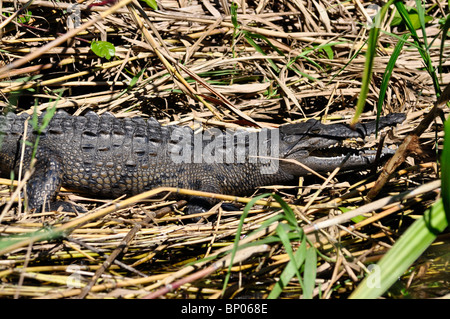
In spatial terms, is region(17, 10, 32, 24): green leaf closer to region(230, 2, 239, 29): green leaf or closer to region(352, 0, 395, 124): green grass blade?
region(230, 2, 239, 29): green leaf

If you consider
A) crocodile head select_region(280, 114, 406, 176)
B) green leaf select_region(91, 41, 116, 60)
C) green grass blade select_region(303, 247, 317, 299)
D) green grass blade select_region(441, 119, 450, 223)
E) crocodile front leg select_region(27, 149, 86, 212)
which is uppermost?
green leaf select_region(91, 41, 116, 60)

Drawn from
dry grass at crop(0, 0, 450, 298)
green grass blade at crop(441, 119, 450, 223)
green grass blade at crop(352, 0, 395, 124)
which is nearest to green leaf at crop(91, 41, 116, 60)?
dry grass at crop(0, 0, 450, 298)

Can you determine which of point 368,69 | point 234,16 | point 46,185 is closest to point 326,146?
point 234,16

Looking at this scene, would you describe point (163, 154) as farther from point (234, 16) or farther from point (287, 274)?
point (287, 274)

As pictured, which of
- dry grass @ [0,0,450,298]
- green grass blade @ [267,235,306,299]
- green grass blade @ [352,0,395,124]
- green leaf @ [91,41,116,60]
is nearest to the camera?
green grass blade @ [352,0,395,124]

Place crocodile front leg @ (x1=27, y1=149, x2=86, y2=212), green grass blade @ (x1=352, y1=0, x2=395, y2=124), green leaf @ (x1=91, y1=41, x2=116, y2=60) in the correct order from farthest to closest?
green leaf @ (x1=91, y1=41, x2=116, y2=60) < crocodile front leg @ (x1=27, y1=149, x2=86, y2=212) < green grass blade @ (x1=352, y1=0, x2=395, y2=124)

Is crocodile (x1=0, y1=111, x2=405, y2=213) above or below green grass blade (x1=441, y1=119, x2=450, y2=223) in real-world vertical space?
above

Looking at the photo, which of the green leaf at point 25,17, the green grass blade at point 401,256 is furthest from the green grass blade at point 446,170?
the green leaf at point 25,17
